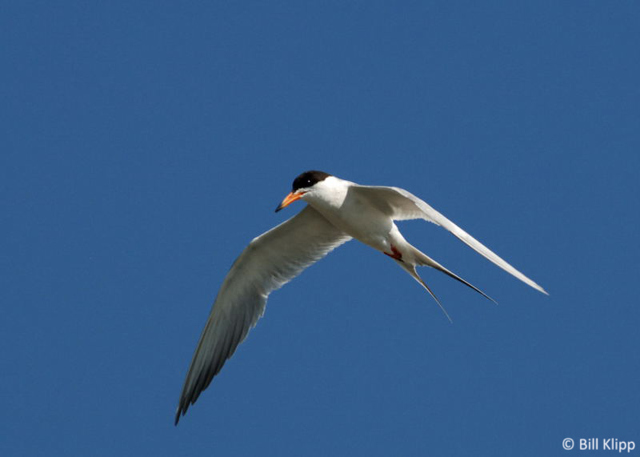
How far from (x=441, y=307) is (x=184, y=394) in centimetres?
267

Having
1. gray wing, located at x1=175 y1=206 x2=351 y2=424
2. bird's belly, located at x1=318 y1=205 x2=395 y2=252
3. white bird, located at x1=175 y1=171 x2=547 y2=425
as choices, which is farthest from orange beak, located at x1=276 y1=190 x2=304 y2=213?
gray wing, located at x1=175 y1=206 x2=351 y2=424

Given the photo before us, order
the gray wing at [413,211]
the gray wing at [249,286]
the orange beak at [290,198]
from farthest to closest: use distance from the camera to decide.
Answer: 1. the gray wing at [249,286]
2. the orange beak at [290,198]
3. the gray wing at [413,211]

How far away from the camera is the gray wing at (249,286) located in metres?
7.83

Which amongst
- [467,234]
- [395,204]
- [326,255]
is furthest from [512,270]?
[326,255]

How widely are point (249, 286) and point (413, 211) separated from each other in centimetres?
196

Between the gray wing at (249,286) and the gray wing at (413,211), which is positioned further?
the gray wing at (249,286)

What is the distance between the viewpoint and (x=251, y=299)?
316 inches

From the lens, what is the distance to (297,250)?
7.97m

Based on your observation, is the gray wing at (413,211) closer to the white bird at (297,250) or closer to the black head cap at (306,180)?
the white bird at (297,250)

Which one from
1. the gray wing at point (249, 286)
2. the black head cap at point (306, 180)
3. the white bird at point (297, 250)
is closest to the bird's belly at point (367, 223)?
the white bird at point (297, 250)

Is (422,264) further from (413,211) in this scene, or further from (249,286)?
(249,286)

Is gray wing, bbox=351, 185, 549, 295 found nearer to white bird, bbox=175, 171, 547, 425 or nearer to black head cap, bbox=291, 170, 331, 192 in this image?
white bird, bbox=175, 171, 547, 425

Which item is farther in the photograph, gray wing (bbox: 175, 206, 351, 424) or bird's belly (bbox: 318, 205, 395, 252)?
gray wing (bbox: 175, 206, 351, 424)

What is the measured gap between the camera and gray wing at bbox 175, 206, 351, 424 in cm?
783
